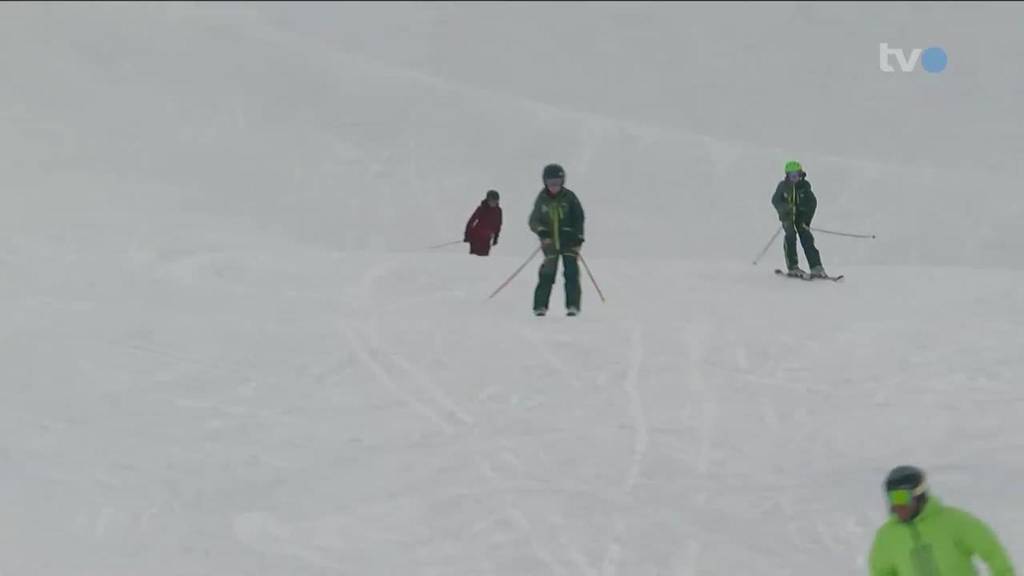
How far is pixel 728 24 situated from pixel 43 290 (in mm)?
36922

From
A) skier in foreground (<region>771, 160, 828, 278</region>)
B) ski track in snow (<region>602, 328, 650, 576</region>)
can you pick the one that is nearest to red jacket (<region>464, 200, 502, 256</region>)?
skier in foreground (<region>771, 160, 828, 278</region>)

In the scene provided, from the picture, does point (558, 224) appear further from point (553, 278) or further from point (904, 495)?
point (904, 495)

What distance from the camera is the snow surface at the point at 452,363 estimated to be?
27.9ft

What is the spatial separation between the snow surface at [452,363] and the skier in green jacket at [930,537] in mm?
2029

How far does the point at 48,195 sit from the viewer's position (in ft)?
80.6

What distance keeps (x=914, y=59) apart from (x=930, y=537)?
141 ft

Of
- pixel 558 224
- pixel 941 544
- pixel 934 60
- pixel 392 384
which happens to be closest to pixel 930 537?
pixel 941 544

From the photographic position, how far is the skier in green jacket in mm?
Result: 5777

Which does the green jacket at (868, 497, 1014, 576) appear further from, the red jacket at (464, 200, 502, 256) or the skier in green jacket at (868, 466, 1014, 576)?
the red jacket at (464, 200, 502, 256)

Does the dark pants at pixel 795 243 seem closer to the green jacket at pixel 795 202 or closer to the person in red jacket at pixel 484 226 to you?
the green jacket at pixel 795 202

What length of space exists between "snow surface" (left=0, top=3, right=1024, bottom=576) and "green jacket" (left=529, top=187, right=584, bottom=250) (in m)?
0.85

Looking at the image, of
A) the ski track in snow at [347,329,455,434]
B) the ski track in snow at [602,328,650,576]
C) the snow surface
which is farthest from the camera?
the ski track in snow at [347,329,455,434]

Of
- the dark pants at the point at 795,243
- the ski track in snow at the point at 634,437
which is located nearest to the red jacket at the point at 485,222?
the dark pants at the point at 795,243

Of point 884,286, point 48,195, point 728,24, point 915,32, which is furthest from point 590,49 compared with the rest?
point 884,286
